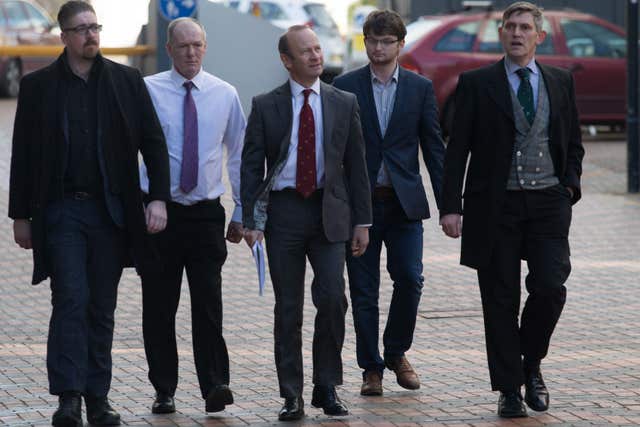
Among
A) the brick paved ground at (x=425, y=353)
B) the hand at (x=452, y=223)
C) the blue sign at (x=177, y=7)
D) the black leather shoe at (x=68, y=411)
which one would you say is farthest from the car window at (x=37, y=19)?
the black leather shoe at (x=68, y=411)

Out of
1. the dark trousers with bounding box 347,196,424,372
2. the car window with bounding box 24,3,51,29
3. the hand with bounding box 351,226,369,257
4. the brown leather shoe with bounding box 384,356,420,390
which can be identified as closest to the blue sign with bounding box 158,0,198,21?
the car window with bounding box 24,3,51,29

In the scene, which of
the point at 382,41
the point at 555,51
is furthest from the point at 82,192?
the point at 555,51

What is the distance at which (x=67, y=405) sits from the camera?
712 cm

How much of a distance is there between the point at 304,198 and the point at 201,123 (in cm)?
61

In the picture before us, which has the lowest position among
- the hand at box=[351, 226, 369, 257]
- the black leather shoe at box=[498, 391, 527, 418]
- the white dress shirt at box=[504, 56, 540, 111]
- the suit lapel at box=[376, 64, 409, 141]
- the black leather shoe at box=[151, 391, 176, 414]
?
the black leather shoe at box=[151, 391, 176, 414]

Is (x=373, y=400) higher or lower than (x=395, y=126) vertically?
lower

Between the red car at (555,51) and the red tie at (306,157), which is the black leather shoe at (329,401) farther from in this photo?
the red car at (555,51)

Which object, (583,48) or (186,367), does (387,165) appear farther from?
(583,48)

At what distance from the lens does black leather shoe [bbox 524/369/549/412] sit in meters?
7.46

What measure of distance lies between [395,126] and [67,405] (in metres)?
2.12

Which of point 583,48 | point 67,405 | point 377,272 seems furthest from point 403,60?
point 67,405

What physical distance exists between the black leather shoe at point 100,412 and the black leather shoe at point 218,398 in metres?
0.42

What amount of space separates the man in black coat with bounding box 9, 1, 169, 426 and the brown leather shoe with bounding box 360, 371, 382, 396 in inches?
51.7

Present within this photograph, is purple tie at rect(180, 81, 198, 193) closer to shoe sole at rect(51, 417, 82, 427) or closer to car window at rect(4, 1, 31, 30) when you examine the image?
shoe sole at rect(51, 417, 82, 427)
